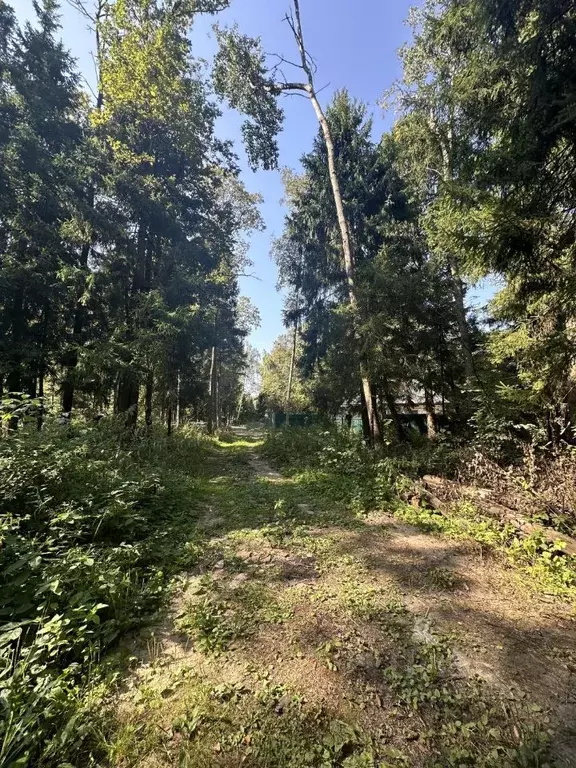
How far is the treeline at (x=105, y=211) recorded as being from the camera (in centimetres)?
966

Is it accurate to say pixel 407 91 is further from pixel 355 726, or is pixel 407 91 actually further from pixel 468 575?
pixel 355 726

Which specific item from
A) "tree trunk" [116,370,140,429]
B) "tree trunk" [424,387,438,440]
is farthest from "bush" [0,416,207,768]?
"tree trunk" [424,387,438,440]

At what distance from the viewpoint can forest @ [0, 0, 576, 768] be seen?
6.33 ft

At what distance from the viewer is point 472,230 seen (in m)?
Answer: 4.65

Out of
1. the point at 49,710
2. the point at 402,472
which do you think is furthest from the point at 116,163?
the point at 49,710

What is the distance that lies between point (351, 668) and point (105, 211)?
12989 mm

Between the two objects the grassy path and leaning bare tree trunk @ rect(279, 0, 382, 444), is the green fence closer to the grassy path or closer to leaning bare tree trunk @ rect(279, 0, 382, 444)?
leaning bare tree trunk @ rect(279, 0, 382, 444)

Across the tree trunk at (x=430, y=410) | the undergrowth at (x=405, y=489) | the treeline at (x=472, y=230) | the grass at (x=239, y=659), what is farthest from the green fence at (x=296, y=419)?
the grass at (x=239, y=659)

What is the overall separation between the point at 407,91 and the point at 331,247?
4.97 m

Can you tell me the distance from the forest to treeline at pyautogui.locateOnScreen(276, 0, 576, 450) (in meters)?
0.05

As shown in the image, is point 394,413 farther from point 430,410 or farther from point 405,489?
point 405,489

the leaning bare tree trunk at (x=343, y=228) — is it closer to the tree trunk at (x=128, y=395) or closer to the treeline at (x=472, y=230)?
the treeline at (x=472, y=230)

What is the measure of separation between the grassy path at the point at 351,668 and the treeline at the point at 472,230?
3471 millimetres

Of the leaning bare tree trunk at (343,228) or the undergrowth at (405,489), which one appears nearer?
the undergrowth at (405,489)
